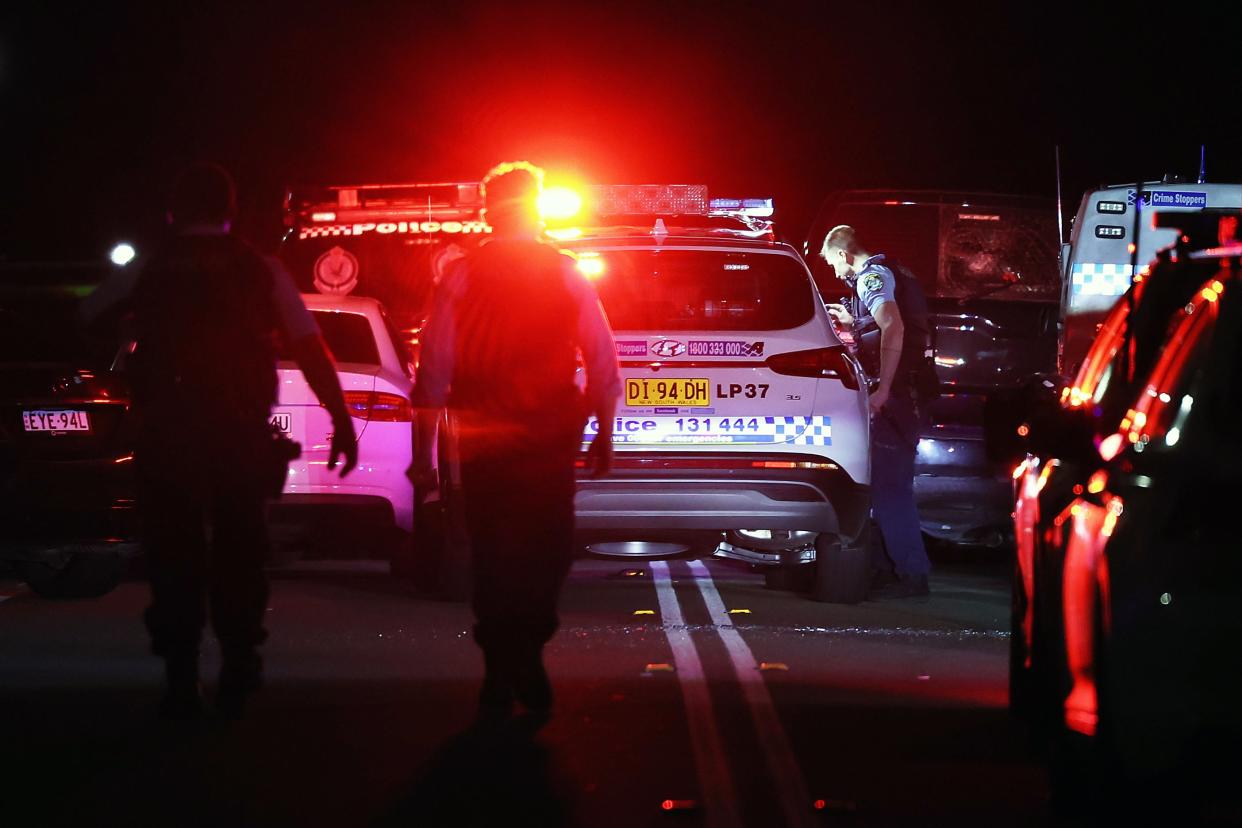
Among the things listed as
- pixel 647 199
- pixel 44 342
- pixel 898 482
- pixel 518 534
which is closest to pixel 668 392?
pixel 898 482

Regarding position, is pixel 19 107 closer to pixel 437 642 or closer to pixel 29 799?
pixel 437 642

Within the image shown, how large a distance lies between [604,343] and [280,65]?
38.1 meters

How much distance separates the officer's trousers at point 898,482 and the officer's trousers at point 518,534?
13.6 feet

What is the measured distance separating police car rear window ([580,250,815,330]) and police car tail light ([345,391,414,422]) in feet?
4.55

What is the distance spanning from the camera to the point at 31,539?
9.64 m

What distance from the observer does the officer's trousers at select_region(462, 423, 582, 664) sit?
6.96 meters

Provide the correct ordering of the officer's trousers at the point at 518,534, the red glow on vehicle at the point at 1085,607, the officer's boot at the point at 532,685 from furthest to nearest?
the officer's trousers at the point at 518,534 < the officer's boot at the point at 532,685 < the red glow on vehicle at the point at 1085,607

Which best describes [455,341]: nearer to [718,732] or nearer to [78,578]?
[718,732]

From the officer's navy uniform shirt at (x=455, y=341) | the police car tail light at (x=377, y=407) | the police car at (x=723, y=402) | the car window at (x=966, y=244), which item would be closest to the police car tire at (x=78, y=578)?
the police car tail light at (x=377, y=407)

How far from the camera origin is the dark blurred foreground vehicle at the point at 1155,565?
4.46m

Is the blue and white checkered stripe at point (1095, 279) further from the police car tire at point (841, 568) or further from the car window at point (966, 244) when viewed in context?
the police car tire at point (841, 568)

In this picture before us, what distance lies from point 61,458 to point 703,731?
14.0 ft

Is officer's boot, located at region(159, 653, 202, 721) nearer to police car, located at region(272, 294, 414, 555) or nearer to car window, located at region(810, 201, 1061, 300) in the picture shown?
police car, located at region(272, 294, 414, 555)

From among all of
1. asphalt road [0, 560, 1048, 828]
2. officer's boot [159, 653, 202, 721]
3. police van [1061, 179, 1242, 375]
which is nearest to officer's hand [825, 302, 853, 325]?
asphalt road [0, 560, 1048, 828]
